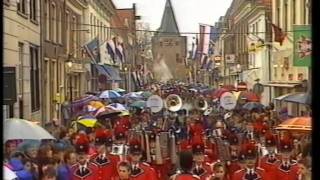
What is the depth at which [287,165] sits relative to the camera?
5031 millimetres

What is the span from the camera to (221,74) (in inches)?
314

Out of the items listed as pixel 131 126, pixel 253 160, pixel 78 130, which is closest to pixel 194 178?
pixel 253 160

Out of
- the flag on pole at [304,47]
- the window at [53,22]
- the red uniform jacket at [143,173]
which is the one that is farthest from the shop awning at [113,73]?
the flag on pole at [304,47]

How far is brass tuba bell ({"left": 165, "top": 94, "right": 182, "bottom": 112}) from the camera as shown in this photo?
8969 millimetres

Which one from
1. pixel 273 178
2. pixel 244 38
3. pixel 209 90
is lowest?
pixel 273 178

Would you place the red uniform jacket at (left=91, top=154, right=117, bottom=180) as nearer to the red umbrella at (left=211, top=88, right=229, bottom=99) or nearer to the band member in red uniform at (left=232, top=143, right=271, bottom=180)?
the band member in red uniform at (left=232, top=143, right=271, bottom=180)

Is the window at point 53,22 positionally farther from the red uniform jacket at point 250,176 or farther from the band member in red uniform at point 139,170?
the red uniform jacket at point 250,176

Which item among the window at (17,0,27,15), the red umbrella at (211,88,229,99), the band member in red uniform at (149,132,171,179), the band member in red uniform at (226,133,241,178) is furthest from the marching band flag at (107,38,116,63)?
the band member in red uniform at (226,133,241,178)

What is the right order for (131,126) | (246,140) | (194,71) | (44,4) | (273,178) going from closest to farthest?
(273,178)
(246,140)
(131,126)
(44,4)
(194,71)

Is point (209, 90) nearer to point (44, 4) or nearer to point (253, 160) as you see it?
point (44, 4)

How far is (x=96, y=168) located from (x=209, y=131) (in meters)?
2.35

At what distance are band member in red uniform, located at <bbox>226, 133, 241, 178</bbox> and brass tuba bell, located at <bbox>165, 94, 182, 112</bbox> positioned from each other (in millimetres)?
2154

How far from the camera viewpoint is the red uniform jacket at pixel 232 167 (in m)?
5.21

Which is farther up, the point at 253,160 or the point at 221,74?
the point at 221,74
